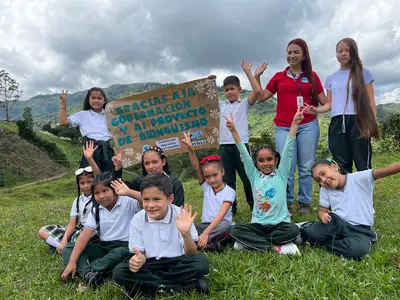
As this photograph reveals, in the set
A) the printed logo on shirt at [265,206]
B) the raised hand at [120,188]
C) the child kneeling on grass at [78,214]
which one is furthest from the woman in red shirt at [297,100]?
the child kneeling on grass at [78,214]

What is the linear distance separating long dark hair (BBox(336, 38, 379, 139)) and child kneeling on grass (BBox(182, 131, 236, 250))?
2509 mm

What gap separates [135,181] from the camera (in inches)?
217

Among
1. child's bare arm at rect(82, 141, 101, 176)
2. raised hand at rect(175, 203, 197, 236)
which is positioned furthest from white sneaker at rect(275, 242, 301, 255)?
child's bare arm at rect(82, 141, 101, 176)

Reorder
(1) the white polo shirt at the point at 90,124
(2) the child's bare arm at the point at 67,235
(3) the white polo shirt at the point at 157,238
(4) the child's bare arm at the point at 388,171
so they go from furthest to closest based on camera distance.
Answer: (1) the white polo shirt at the point at 90,124
(2) the child's bare arm at the point at 67,235
(4) the child's bare arm at the point at 388,171
(3) the white polo shirt at the point at 157,238

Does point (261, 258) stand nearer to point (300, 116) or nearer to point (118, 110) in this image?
point (300, 116)

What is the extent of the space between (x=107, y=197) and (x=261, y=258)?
2.36 metres

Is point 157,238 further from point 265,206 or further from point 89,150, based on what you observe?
point 89,150

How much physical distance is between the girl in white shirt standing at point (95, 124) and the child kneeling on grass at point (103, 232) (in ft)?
5.08

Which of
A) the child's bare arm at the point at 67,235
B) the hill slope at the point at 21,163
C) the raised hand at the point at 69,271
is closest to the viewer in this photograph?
the raised hand at the point at 69,271

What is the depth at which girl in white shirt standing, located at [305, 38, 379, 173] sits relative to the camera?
5.66 meters

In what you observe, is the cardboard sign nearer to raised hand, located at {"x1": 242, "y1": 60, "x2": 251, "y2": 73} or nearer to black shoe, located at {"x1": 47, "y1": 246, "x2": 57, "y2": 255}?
raised hand, located at {"x1": 242, "y1": 60, "x2": 251, "y2": 73}

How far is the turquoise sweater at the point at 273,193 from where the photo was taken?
16.8 feet

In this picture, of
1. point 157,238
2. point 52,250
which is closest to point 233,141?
point 157,238

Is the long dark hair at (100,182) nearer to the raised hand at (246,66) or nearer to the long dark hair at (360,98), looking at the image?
the raised hand at (246,66)
